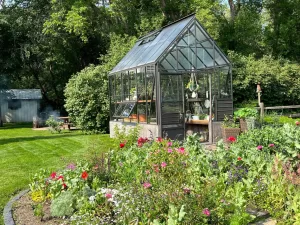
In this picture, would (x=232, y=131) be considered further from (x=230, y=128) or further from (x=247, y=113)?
(x=247, y=113)

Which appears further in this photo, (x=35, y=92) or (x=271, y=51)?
(x=35, y=92)

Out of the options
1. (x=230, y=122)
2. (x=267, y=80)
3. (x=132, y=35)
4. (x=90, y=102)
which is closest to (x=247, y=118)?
(x=230, y=122)

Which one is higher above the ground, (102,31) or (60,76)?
(102,31)

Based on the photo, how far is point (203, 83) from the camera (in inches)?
482

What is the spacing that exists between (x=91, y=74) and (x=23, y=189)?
1039 cm

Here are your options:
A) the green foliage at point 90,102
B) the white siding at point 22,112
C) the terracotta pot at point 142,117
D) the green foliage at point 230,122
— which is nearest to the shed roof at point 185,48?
the terracotta pot at point 142,117

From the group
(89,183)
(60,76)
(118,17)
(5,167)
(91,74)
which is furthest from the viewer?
(60,76)

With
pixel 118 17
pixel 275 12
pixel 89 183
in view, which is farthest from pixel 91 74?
pixel 275 12

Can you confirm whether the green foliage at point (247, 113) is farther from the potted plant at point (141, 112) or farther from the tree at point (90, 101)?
the tree at point (90, 101)

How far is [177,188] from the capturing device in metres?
3.56

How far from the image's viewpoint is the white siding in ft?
91.5

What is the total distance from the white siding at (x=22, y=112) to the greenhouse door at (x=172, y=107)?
20497mm

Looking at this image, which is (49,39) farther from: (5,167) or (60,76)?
(5,167)

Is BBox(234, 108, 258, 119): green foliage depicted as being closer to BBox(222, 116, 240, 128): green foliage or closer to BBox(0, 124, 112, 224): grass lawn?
BBox(222, 116, 240, 128): green foliage
